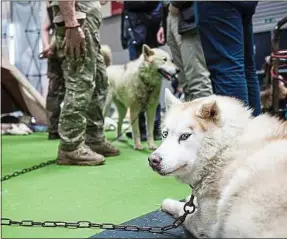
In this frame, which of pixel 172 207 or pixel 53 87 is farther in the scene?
Answer: pixel 53 87

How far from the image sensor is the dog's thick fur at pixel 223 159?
3.44ft

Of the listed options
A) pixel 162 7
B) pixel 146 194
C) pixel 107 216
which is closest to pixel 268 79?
pixel 162 7

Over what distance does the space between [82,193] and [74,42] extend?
90cm

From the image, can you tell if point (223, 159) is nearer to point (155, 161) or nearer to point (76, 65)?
point (155, 161)

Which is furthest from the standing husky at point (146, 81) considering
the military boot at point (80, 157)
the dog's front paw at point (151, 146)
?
the military boot at point (80, 157)

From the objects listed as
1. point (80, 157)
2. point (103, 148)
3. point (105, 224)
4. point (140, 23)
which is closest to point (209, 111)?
point (105, 224)

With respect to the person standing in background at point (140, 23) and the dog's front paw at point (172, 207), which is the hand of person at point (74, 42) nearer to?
the dog's front paw at point (172, 207)

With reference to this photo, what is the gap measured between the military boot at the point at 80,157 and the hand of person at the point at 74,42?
56 centimetres

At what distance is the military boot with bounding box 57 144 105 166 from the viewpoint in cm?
255

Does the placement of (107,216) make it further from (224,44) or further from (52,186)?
(224,44)

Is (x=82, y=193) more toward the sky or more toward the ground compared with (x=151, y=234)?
more toward the ground

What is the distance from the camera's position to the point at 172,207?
156 centimetres

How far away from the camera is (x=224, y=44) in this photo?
186cm

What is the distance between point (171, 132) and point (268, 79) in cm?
312
